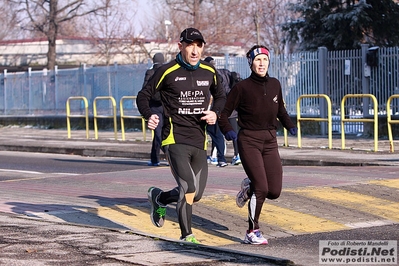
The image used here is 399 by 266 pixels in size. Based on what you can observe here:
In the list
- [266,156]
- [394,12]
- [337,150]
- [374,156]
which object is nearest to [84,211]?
[266,156]

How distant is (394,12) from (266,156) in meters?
21.1

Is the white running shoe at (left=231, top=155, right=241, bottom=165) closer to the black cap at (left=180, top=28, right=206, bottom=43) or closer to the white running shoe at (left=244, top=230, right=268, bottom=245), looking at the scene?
the white running shoe at (left=244, top=230, right=268, bottom=245)

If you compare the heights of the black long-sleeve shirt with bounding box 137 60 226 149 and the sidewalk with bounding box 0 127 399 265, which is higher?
the black long-sleeve shirt with bounding box 137 60 226 149

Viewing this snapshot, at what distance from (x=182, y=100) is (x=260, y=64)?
32.4 inches

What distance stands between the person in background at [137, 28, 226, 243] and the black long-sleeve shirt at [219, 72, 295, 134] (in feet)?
0.97

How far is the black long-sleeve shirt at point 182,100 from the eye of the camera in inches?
308

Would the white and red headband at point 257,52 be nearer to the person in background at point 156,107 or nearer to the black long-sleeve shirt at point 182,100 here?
the black long-sleeve shirt at point 182,100

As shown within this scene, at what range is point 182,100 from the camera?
25.7ft

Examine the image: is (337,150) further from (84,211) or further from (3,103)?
(3,103)

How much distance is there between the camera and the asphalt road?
8.48 m

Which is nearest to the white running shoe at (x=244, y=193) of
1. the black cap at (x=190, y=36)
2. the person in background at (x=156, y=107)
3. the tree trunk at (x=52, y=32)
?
the black cap at (x=190, y=36)

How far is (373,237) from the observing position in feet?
26.8

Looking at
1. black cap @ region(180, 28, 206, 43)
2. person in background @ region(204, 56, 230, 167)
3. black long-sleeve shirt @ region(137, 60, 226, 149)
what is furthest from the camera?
person in background @ region(204, 56, 230, 167)

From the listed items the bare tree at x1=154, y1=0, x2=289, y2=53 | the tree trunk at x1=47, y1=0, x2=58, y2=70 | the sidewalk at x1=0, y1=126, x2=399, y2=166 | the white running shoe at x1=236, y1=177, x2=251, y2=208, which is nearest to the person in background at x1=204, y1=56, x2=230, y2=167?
the sidewalk at x1=0, y1=126, x2=399, y2=166
